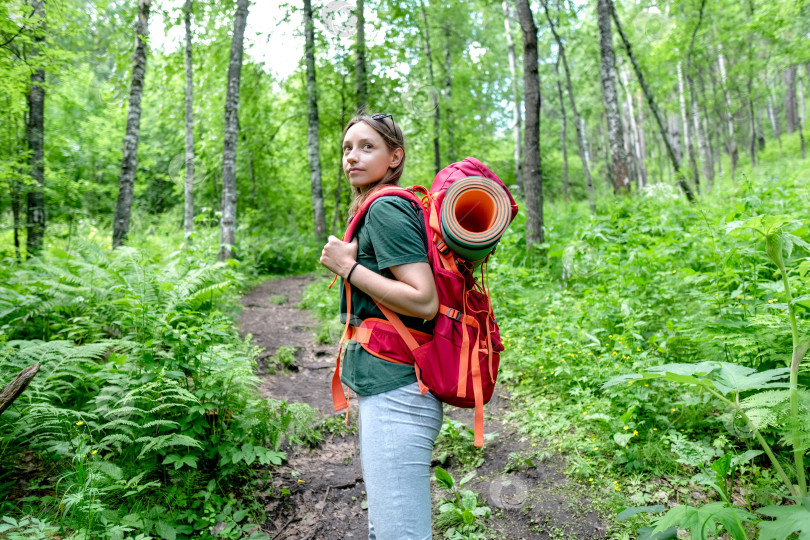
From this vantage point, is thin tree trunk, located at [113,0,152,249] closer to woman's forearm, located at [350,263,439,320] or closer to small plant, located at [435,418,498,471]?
small plant, located at [435,418,498,471]

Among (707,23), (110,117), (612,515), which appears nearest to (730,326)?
(612,515)

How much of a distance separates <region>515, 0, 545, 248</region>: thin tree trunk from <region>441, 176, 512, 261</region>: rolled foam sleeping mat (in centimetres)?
672

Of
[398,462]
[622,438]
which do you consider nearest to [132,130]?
[398,462]

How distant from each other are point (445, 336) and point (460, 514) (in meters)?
2.19

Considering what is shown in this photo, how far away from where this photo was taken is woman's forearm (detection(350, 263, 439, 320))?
5.40 feet

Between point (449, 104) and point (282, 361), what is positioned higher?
point (449, 104)

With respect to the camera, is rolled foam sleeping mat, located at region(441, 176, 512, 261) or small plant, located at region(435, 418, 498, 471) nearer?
rolled foam sleeping mat, located at region(441, 176, 512, 261)

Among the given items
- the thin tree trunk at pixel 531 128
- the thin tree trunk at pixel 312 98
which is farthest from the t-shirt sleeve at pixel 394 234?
the thin tree trunk at pixel 312 98

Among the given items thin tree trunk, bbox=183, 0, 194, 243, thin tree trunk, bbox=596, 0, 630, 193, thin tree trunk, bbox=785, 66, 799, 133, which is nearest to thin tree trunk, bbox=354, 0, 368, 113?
thin tree trunk, bbox=183, 0, 194, 243

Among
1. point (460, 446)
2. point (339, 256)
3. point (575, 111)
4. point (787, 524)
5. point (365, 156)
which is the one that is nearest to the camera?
point (787, 524)

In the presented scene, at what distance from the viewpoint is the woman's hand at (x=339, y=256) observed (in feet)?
5.84

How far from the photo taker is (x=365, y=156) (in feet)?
6.42

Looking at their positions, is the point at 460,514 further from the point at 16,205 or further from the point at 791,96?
the point at 791,96

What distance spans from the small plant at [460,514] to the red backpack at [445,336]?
71.1 inches
